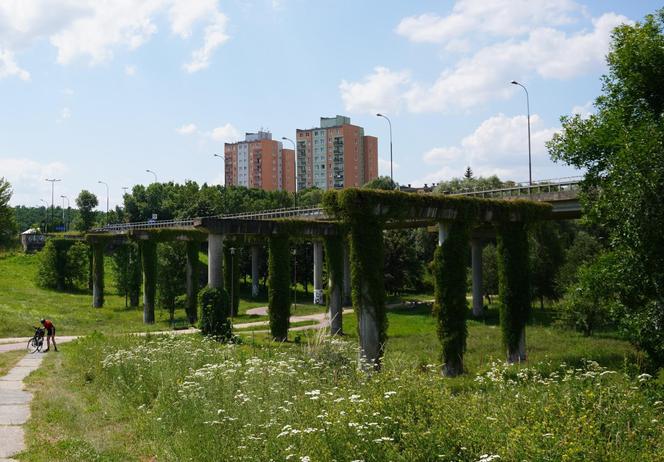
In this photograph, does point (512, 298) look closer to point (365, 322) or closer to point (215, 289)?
point (365, 322)

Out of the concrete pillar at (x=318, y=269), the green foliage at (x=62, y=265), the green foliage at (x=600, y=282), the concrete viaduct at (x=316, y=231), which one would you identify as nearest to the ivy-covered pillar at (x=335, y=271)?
the concrete viaduct at (x=316, y=231)

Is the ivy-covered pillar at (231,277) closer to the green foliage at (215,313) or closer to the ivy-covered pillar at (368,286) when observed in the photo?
the green foliage at (215,313)

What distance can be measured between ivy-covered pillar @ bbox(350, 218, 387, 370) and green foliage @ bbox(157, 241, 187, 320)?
27248 millimetres

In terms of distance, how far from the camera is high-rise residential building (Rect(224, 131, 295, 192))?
141875 millimetres

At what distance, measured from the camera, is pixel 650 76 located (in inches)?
847

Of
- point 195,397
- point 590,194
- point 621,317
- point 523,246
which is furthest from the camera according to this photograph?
point 523,246

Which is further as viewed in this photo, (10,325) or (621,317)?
(10,325)

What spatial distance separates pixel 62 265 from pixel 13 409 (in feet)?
166

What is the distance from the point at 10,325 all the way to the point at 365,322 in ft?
82.4

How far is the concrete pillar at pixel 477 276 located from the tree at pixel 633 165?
23.6 meters

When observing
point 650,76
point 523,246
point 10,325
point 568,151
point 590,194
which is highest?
point 650,76

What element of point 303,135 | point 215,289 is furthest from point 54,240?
point 303,135

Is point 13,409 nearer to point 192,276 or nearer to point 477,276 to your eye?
point 192,276

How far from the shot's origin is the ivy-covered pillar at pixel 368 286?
20.1 metres
